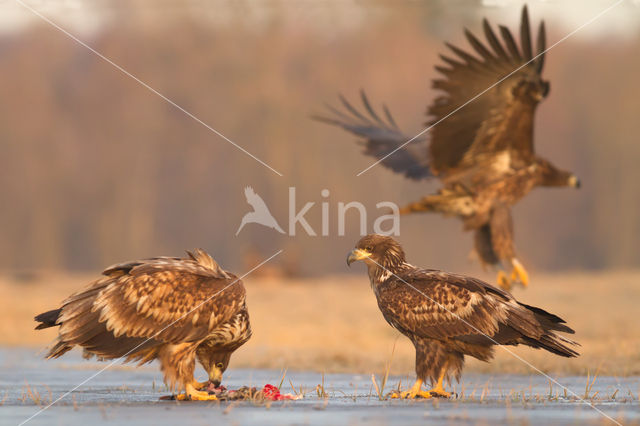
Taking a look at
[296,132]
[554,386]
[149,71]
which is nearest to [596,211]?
[296,132]

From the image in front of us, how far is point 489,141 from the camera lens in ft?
47.0

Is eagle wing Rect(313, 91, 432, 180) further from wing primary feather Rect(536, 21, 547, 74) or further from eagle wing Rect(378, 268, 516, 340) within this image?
eagle wing Rect(378, 268, 516, 340)

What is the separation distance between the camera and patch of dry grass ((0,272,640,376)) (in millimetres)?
13320

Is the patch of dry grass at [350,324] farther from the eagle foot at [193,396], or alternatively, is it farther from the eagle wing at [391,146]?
the eagle foot at [193,396]

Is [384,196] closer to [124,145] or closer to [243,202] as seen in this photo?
[243,202]

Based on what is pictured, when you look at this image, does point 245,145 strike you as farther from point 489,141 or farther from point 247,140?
point 489,141

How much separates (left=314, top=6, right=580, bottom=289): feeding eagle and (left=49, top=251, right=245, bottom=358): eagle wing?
5.77 meters

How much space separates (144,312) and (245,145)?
3219 centimetres

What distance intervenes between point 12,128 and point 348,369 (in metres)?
32.7

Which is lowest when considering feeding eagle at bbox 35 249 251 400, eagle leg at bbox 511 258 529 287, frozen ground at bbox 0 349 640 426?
frozen ground at bbox 0 349 640 426

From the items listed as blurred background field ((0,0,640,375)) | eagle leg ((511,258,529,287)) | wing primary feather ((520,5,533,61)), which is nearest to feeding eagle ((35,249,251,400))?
eagle leg ((511,258,529,287))

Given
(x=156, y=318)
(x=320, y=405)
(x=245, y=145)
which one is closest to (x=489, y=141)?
(x=156, y=318)

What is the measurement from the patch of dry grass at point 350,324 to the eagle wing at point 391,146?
2.84 meters

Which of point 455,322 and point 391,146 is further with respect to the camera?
point 391,146
